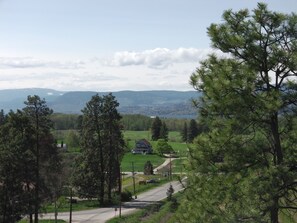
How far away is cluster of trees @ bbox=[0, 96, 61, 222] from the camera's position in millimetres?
30844

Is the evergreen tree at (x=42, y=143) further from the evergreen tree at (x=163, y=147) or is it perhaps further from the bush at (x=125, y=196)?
the evergreen tree at (x=163, y=147)

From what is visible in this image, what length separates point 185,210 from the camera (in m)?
10.5

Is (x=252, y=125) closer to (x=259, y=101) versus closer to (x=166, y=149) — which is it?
(x=259, y=101)

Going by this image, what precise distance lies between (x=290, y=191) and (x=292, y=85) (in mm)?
2448

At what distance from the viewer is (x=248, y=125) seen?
9.91 meters

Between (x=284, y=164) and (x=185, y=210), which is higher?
(x=284, y=164)

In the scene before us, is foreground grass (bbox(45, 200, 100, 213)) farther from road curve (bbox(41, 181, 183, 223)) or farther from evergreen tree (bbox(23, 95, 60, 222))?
evergreen tree (bbox(23, 95, 60, 222))

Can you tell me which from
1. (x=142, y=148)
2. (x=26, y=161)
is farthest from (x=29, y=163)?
(x=142, y=148)

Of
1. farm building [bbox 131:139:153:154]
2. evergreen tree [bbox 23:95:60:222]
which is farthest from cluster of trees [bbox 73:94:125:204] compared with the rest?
farm building [bbox 131:139:153:154]

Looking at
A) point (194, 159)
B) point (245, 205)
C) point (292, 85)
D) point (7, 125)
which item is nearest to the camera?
point (245, 205)

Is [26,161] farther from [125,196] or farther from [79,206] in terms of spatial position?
[125,196]

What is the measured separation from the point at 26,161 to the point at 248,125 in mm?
25116

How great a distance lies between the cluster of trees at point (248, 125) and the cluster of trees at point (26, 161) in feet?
76.8

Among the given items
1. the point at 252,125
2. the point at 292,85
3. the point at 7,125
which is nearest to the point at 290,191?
the point at 252,125
